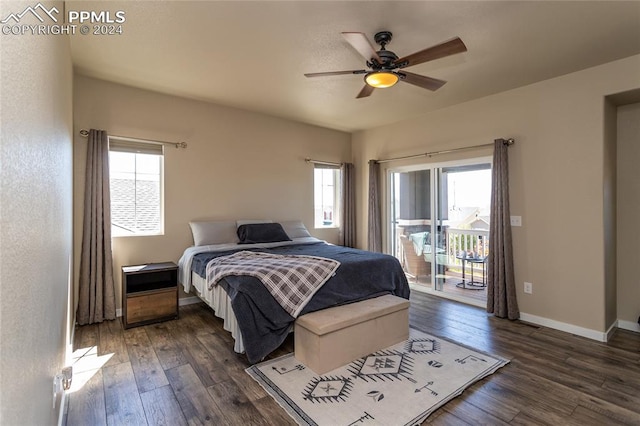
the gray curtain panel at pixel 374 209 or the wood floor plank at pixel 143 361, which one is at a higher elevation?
the gray curtain panel at pixel 374 209

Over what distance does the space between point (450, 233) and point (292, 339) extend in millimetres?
2709

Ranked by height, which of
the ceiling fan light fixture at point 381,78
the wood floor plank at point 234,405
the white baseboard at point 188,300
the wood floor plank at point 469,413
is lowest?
the wood floor plank at point 469,413

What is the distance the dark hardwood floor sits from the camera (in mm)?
1906

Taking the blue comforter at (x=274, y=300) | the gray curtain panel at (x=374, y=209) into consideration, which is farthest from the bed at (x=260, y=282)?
the gray curtain panel at (x=374, y=209)

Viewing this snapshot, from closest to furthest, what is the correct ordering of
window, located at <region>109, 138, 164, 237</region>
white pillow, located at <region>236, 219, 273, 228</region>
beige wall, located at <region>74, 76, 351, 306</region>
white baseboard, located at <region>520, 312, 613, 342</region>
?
1. white baseboard, located at <region>520, 312, 613, 342</region>
2. beige wall, located at <region>74, 76, 351, 306</region>
3. window, located at <region>109, 138, 164, 237</region>
4. white pillow, located at <region>236, 219, 273, 228</region>

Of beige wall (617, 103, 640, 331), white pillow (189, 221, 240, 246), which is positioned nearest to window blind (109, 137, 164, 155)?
white pillow (189, 221, 240, 246)

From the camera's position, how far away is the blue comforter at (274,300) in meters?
2.44

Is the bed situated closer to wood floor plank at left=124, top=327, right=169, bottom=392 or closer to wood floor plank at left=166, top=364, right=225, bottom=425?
wood floor plank at left=166, top=364, right=225, bottom=425

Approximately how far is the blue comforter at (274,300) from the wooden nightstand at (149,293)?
0.41 meters

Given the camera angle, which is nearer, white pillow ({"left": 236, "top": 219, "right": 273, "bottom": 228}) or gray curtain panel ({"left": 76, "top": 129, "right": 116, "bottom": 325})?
gray curtain panel ({"left": 76, "top": 129, "right": 116, "bottom": 325})

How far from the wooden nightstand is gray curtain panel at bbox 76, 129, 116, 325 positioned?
0.27 metres

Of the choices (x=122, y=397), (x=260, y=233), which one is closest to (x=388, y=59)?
(x=260, y=233)

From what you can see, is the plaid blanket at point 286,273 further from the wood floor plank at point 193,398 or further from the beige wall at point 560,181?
the beige wall at point 560,181

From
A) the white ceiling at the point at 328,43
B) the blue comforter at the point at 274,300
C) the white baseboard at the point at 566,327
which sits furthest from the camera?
the white baseboard at the point at 566,327
